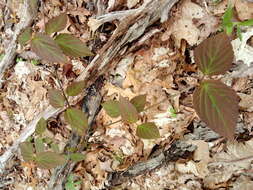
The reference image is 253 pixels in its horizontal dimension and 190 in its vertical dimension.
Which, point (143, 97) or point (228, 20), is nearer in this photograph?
point (143, 97)

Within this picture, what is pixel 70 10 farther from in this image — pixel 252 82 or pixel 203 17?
pixel 252 82

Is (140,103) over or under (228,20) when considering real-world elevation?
under

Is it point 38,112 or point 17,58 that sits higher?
point 17,58

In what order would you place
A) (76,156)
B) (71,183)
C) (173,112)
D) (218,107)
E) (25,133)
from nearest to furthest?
(218,107)
(173,112)
(76,156)
(71,183)
(25,133)

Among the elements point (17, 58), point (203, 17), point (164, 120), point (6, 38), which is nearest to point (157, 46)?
point (203, 17)

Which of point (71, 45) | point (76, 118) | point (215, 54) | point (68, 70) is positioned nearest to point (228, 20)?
point (215, 54)

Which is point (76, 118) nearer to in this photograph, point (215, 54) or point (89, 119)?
point (89, 119)

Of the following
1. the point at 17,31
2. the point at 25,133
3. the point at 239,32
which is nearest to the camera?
the point at 239,32

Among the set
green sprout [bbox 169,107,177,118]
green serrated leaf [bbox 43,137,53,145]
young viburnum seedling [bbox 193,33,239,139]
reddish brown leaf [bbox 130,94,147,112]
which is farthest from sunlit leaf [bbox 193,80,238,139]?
green serrated leaf [bbox 43,137,53,145]
